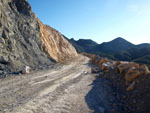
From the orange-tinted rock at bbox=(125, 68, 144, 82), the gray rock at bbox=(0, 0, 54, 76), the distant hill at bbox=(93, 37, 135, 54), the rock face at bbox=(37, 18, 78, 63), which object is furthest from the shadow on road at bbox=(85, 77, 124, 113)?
the distant hill at bbox=(93, 37, 135, 54)

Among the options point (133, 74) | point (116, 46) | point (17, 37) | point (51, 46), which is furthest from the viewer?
point (116, 46)

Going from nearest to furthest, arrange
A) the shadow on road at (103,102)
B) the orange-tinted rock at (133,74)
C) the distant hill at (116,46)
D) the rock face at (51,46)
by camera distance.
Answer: the shadow on road at (103,102) → the orange-tinted rock at (133,74) → the rock face at (51,46) → the distant hill at (116,46)

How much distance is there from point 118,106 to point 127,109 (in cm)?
35

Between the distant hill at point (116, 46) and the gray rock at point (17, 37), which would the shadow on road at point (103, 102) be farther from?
→ the distant hill at point (116, 46)

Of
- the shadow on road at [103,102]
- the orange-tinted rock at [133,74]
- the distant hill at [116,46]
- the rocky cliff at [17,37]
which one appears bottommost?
the shadow on road at [103,102]

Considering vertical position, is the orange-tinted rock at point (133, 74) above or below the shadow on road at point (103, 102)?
above

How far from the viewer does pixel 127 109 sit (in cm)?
447

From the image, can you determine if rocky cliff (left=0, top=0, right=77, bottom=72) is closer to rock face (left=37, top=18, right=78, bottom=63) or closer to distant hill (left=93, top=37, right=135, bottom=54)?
rock face (left=37, top=18, right=78, bottom=63)

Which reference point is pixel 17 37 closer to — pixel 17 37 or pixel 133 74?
pixel 17 37

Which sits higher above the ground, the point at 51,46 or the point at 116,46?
the point at 116,46

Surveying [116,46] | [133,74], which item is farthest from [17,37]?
[116,46]

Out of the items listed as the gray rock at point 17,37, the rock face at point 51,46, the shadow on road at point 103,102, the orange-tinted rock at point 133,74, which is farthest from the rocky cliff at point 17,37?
the orange-tinted rock at point 133,74

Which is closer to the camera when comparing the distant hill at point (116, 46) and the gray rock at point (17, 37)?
the gray rock at point (17, 37)

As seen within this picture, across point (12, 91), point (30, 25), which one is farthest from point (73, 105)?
point (30, 25)
